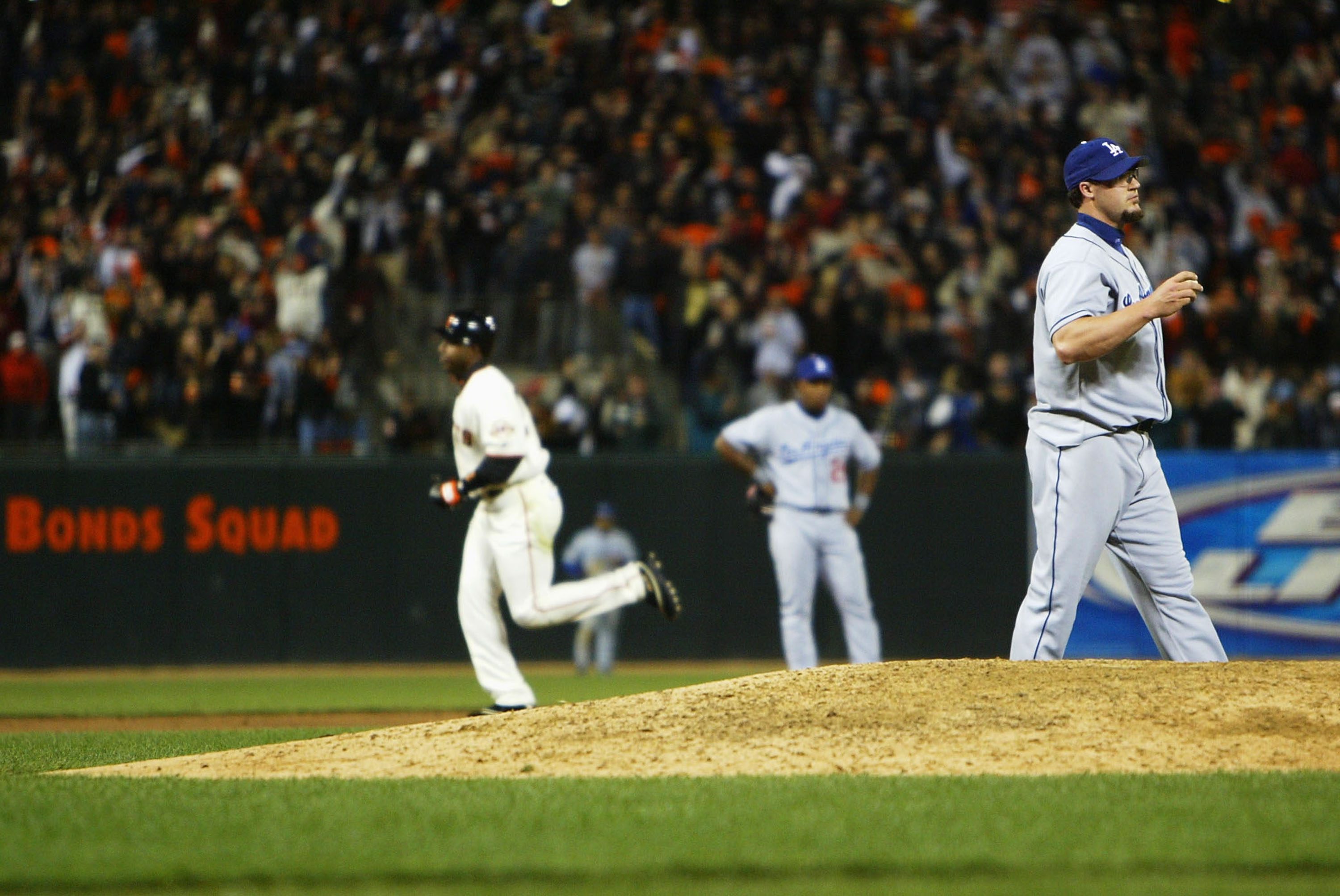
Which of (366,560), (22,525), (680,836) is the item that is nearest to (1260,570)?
(366,560)

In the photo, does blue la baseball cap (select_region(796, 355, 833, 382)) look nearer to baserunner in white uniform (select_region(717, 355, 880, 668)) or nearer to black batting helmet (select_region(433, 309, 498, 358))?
baserunner in white uniform (select_region(717, 355, 880, 668))

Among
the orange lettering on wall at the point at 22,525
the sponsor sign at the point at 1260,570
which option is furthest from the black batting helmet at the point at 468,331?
the orange lettering on wall at the point at 22,525

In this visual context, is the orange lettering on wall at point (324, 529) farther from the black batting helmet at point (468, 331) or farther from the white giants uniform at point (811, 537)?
the black batting helmet at point (468, 331)

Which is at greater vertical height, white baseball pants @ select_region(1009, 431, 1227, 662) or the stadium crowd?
the stadium crowd

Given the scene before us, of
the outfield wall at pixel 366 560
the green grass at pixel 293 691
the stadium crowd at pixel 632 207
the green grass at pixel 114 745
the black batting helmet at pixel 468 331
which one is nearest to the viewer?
the green grass at pixel 114 745

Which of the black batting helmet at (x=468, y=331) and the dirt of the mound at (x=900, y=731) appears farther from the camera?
the black batting helmet at (x=468, y=331)

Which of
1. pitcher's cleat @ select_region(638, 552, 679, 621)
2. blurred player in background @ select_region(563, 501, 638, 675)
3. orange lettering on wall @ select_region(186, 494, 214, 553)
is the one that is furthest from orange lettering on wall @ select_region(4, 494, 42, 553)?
pitcher's cleat @ select_region(638, 552, 679, 621)
